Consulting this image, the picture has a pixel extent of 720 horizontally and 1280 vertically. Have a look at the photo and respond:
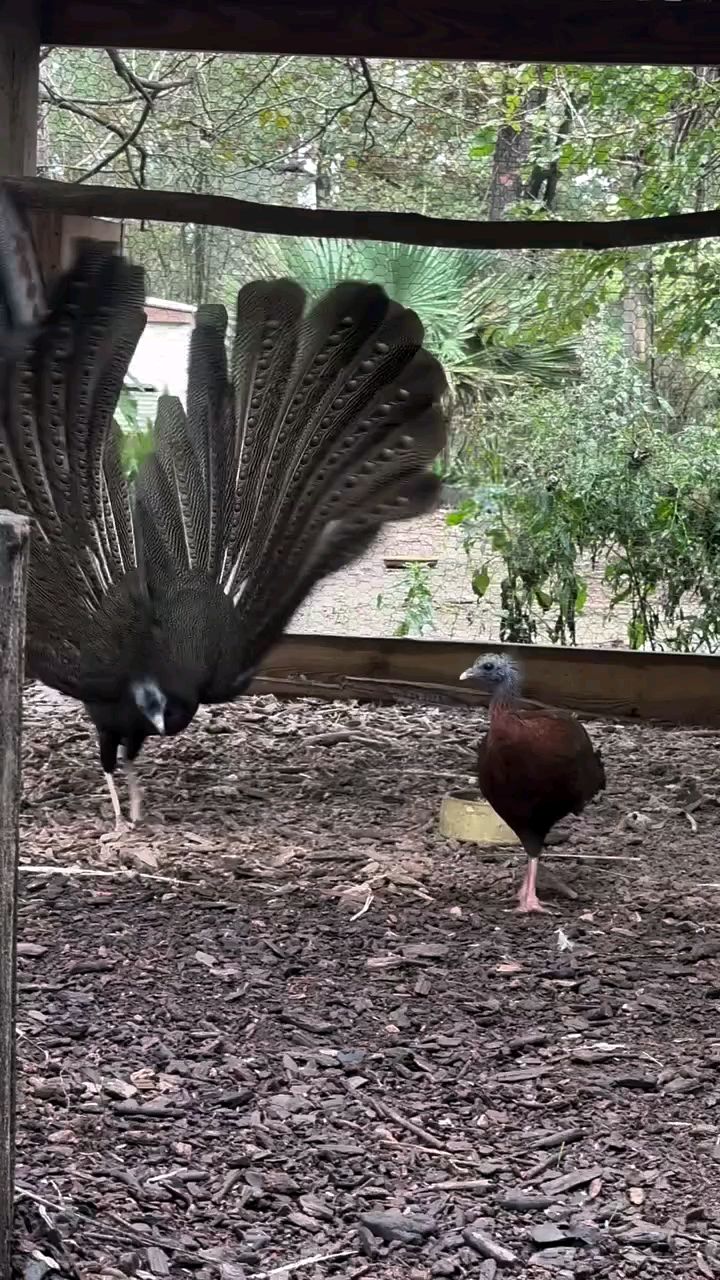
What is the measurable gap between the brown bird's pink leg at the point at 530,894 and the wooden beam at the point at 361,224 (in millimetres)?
1593

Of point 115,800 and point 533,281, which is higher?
point 533,281

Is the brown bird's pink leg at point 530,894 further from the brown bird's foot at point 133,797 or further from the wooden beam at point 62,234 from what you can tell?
the wooden beam at point 62,234

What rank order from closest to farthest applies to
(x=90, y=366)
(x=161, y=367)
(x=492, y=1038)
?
(x=492, y=1038)
(x=90, y=366)
(x=161, y=367)

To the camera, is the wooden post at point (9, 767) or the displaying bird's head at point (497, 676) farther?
the displaying bird's head at point (497, 676)

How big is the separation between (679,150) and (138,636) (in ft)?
9.48

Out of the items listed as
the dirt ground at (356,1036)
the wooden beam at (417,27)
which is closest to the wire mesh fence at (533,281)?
the wooden beam at (417,27)

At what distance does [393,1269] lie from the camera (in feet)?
5.62

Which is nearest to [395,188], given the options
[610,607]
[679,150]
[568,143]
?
[568,143]

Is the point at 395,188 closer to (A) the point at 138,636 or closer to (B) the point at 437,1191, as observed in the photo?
(A) the point at 138,636

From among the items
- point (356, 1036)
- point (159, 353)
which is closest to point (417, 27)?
point (159, 353)

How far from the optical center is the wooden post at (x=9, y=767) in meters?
1.42

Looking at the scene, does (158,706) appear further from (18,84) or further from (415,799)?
(18,84)

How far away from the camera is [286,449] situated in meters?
3.79

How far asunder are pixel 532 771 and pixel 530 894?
11.7 inches
